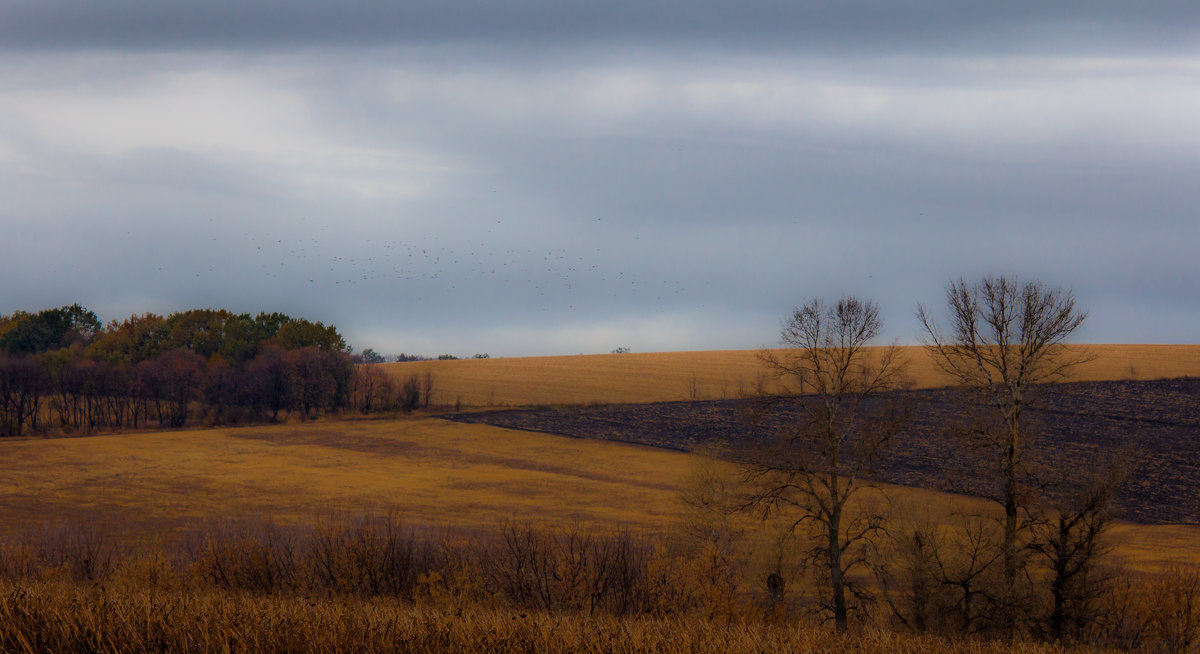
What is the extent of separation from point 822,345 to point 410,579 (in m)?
21.6

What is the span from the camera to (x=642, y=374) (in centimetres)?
12738

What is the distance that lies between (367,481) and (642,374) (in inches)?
2476

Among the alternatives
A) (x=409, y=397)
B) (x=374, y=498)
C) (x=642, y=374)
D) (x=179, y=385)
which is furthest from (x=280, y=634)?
(x=642, y=374)

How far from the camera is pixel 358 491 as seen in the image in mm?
66000

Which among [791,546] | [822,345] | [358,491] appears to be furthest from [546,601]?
[358,491]

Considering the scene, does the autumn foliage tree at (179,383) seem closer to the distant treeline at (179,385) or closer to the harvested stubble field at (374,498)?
the distant treeline at (179,385)

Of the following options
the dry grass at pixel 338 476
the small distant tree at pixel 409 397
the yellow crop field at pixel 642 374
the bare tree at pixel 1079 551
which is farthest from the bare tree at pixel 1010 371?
the small distant tree at pixel 409 397

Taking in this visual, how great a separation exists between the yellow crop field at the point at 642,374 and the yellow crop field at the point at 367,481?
19928mm

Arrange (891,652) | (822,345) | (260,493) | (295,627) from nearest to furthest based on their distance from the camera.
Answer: (295,627) < (891,652) < (822,345) < (260,493)

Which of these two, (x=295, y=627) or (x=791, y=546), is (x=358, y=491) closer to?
(x=791, y=546)

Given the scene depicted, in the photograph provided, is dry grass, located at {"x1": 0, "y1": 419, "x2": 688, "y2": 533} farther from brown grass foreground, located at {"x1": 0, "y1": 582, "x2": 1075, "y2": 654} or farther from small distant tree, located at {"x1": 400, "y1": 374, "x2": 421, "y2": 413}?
brown grass foreground, located at {"x1": 0, "y1": 582, "x2": 1075, "y2": 654}

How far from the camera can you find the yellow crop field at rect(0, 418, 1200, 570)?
55.9 metres

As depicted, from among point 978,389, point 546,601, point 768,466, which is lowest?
point 546,601

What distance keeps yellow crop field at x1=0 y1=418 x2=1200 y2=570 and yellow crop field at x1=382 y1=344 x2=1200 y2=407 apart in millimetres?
19928
